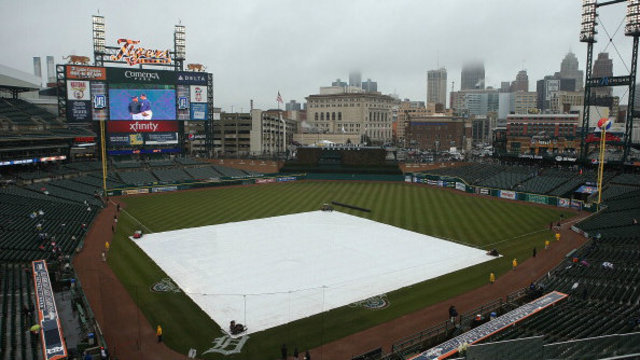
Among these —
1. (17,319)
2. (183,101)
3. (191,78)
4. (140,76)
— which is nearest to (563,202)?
(17,319)

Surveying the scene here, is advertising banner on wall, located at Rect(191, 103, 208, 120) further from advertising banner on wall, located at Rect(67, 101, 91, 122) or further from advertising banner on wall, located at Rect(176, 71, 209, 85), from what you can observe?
advertising banner on wall, located at Rect(67, 101, 91, 122)

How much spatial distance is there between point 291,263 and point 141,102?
52.3 m

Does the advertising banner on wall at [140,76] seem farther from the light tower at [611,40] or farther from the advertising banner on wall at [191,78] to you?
the light tower at [611,40]

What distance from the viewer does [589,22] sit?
56938 mm

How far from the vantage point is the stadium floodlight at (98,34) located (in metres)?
70.2

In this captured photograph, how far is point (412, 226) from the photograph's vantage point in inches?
1633

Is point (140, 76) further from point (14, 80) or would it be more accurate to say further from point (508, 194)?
point (508, 194)

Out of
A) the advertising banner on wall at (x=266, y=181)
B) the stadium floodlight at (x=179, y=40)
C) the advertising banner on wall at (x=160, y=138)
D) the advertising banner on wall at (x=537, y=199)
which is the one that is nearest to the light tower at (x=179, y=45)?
the stadium floodlight at (x=179, y=40)

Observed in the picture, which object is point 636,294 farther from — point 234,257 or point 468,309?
point 234,257

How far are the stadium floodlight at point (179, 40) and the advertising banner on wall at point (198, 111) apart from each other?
416 inches

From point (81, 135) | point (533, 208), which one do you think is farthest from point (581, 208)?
point (81, 135)

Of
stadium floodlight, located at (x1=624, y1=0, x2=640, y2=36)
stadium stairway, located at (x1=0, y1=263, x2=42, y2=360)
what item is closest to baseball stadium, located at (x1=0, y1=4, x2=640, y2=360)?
stadium stairway, located at (x1=0, y1=263, x2=42, y2=360)

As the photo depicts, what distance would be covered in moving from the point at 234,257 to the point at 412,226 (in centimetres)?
1875

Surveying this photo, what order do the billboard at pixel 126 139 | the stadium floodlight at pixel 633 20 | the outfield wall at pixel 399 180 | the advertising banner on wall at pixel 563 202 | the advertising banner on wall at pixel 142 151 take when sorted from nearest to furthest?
1. the advertising banner on wall at pixel 563 202
2. the stadium floodlight at pixel 633 20
3. the outfield wall at pixel 399 180
4. the billboard at pixel 126 139
5. the advertising banner on wall at pixel 142 151
